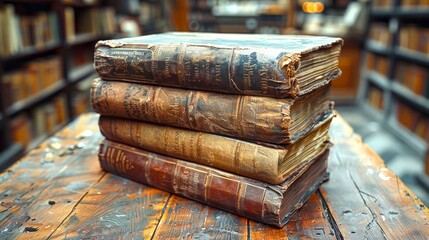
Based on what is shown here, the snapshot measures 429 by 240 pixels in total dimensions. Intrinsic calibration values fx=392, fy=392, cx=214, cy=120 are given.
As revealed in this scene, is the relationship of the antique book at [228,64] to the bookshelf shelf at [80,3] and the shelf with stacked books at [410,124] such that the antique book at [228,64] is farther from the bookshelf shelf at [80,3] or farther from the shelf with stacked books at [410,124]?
the shelf with stacked books at [410,124]

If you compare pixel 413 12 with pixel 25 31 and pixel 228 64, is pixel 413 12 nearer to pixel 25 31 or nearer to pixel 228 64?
pixel 25 31

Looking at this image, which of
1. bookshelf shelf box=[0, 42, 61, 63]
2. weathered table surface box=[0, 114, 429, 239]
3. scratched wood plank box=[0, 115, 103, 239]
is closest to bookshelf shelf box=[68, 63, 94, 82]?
bookshelf shelf box=[0, 42, 61, 63]

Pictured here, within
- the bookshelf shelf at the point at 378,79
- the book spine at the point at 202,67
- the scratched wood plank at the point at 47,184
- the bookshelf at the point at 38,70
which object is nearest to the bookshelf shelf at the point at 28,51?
the bookshelf at the point at 38,70

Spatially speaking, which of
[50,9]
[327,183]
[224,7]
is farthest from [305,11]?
[327,183]

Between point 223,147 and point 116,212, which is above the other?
point 223,147

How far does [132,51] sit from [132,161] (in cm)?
22

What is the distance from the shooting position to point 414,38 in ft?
9.96

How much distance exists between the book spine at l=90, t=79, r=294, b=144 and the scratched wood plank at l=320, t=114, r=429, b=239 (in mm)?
189

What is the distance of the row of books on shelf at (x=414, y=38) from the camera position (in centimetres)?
284

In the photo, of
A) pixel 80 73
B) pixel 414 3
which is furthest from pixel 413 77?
pixel 80 73

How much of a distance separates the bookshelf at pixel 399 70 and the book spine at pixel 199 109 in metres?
2.41

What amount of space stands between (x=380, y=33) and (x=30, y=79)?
314 cm

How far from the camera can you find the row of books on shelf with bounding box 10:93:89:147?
228 centimetres

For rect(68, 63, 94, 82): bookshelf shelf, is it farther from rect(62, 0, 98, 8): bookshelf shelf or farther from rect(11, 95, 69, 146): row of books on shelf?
rect(62, 0, 98, 8): bookshelf shelf
